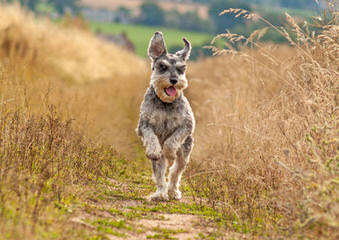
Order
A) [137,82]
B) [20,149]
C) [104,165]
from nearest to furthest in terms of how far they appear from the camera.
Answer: [20,149]
[104,165]
[137,82]

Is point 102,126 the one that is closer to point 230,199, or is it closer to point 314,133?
point 230,199

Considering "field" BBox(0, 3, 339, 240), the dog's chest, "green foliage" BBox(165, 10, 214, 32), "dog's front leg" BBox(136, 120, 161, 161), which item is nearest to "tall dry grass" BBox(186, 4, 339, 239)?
"field" BBox(0, 3, 339, 240)

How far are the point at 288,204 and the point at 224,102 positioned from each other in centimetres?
814

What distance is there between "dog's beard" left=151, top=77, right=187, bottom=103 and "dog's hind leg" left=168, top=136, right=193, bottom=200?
41.7 inches

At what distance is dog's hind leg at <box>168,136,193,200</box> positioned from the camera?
9109mm

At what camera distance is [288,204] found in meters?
6.41

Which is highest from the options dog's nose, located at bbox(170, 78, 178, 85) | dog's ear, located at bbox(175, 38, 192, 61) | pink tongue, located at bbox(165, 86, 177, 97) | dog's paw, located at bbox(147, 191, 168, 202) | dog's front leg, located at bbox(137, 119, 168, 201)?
dog's ear, located at bbox(175, 38, 192, 61)

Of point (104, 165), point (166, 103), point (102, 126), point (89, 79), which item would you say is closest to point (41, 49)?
point (89, 79)

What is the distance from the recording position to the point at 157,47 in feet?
28.9

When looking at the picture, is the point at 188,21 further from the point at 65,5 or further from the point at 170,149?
the point at 170,149

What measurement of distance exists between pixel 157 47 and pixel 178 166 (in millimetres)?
2127

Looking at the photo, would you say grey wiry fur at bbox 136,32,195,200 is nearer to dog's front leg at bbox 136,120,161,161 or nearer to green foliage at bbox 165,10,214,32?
dog's front leg at bbox 136,120,161,161

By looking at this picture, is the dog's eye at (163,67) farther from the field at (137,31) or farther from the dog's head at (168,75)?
the field at (137,31)

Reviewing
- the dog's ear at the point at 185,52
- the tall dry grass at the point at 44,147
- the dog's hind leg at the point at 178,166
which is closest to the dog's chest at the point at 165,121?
the dog's hind leg at the point at 178,166
